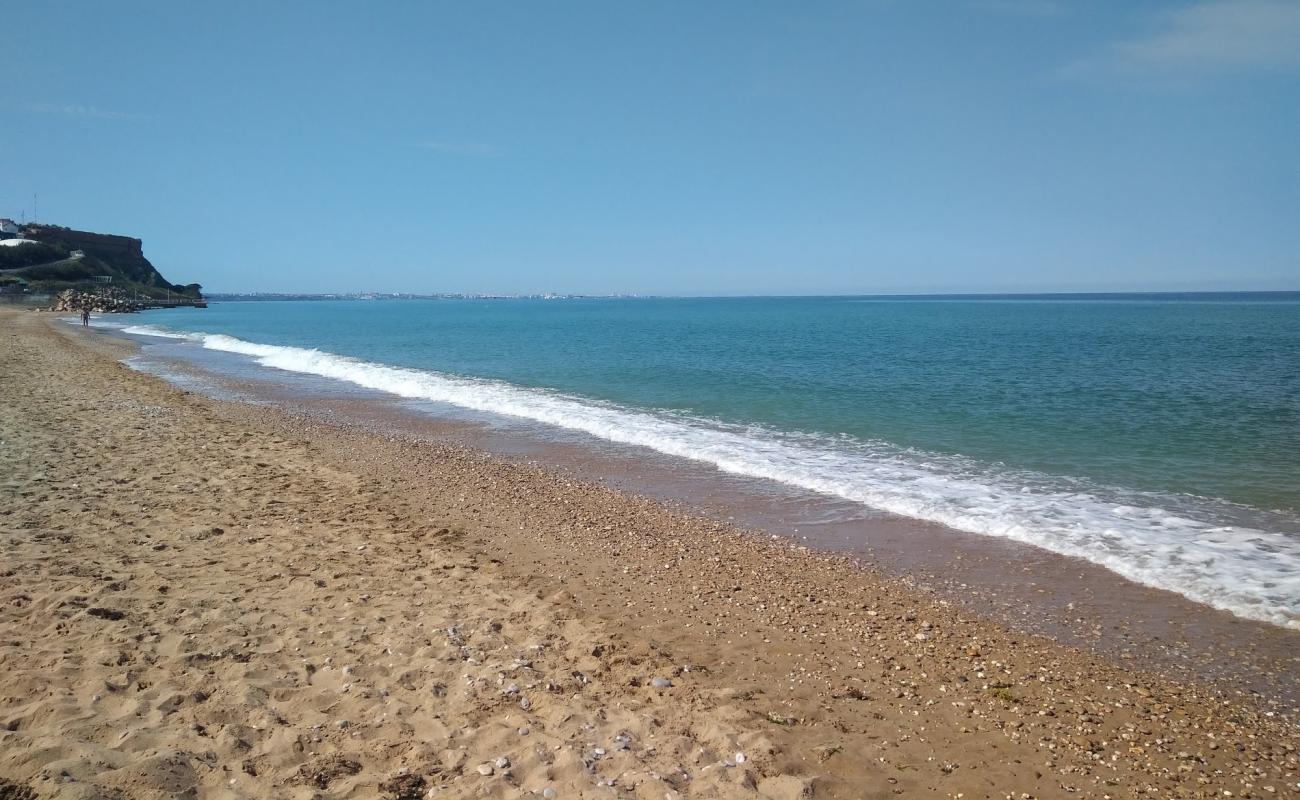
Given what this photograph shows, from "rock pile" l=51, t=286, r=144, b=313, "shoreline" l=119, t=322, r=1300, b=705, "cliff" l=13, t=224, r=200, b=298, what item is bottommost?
"shoreline" l=119, t=322, r=1300, b=705

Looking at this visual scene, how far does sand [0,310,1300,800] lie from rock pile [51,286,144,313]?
87.3 meters

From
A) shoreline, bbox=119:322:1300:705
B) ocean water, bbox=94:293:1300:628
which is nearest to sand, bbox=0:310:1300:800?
shoreline, bbox=119:322:1300:705

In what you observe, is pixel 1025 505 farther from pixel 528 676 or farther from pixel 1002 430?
pixel 528 676

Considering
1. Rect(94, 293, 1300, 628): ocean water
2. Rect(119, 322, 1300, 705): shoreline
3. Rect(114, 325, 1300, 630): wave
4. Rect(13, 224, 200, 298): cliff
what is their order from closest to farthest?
Rect(119, 322, 1300, 705): shoreline
Rect(114, 325, 1300, 630): wave
Rect(94, 293, 1300, 628): ocean water
Rect(13, 224, 200, 298): cliff

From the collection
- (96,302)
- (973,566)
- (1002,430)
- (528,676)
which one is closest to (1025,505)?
(973,566)

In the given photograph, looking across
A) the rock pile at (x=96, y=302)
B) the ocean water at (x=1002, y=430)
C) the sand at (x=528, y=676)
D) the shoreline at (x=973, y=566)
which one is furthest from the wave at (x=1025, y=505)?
the rock pile at (x=96, y=302)

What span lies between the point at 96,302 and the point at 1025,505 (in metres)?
105

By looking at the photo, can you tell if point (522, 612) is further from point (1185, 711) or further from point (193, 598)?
point (1185, 711)

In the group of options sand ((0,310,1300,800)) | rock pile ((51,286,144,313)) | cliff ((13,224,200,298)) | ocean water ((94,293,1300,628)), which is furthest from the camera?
cliff ((13,224,200,298))

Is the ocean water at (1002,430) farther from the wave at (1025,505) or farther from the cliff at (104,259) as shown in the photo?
the cliff at (104,259)

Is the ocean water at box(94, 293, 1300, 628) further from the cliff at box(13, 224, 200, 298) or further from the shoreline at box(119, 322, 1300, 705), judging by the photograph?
the cliff at box(13, 224, 200, 298)

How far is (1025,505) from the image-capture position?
33.8ft

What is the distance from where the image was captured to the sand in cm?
408

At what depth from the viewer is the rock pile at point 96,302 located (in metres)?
82.6
